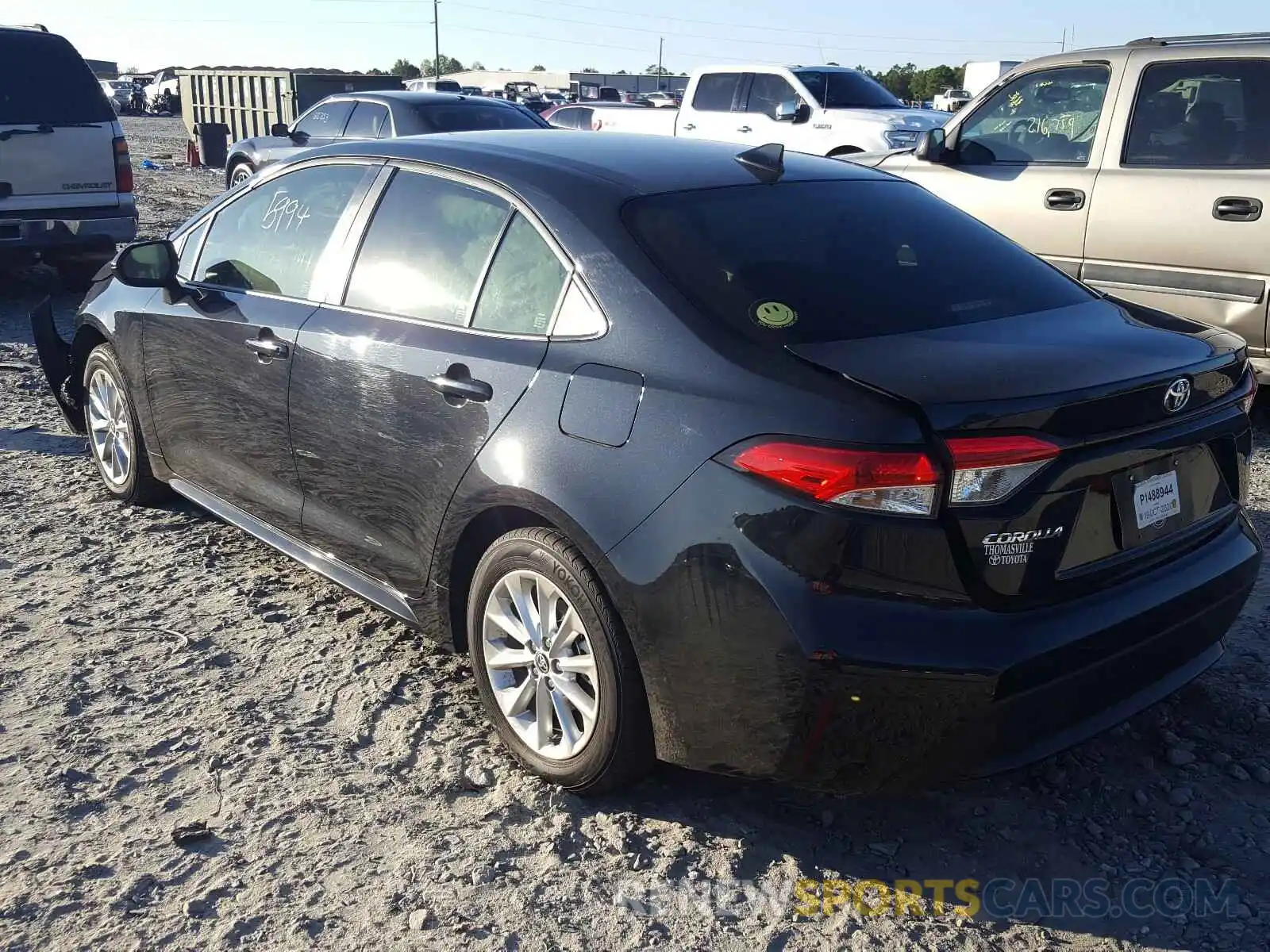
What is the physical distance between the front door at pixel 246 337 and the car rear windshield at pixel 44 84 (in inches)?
231

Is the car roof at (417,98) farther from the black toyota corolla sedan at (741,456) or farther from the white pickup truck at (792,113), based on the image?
the black toyota corolla sedan at (741,456)

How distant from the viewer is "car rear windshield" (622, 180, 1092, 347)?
2961 millimetres

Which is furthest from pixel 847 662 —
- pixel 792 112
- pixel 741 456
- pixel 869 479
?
pixel 792 112

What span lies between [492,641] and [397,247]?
50.4 inches

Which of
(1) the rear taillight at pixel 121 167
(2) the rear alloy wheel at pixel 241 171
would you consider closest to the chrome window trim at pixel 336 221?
(1) the rear taillight at pixel 121 167

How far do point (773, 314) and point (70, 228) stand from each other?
27.5ft

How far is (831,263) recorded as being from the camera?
126 inches

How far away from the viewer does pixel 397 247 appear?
12.3ft

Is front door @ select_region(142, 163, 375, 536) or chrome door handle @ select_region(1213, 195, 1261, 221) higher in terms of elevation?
chrome door handle @ select_region(1213, 195, 1261, 221)

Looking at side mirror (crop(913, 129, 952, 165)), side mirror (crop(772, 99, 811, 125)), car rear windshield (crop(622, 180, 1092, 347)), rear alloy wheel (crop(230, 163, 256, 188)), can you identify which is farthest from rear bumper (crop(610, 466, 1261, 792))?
rear alloy wheel (crop(230, 163, 256, 188))

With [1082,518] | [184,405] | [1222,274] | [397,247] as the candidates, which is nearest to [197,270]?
[184,405]

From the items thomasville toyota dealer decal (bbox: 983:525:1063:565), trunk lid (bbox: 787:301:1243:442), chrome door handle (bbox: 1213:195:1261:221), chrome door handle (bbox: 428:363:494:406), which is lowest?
thomasville toyota dealer decal (bbox: 983:525:1063:565)

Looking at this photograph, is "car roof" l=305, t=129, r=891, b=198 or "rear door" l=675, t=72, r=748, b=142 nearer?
"car roof" l=305, t=129, r=891, b=198

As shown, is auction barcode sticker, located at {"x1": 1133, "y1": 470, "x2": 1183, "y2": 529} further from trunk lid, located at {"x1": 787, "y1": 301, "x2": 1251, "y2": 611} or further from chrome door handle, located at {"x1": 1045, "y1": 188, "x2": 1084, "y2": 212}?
chrome door handle, located at {"x1": 1045, "y1": 188, "x2": 1084, "y2": 212}
